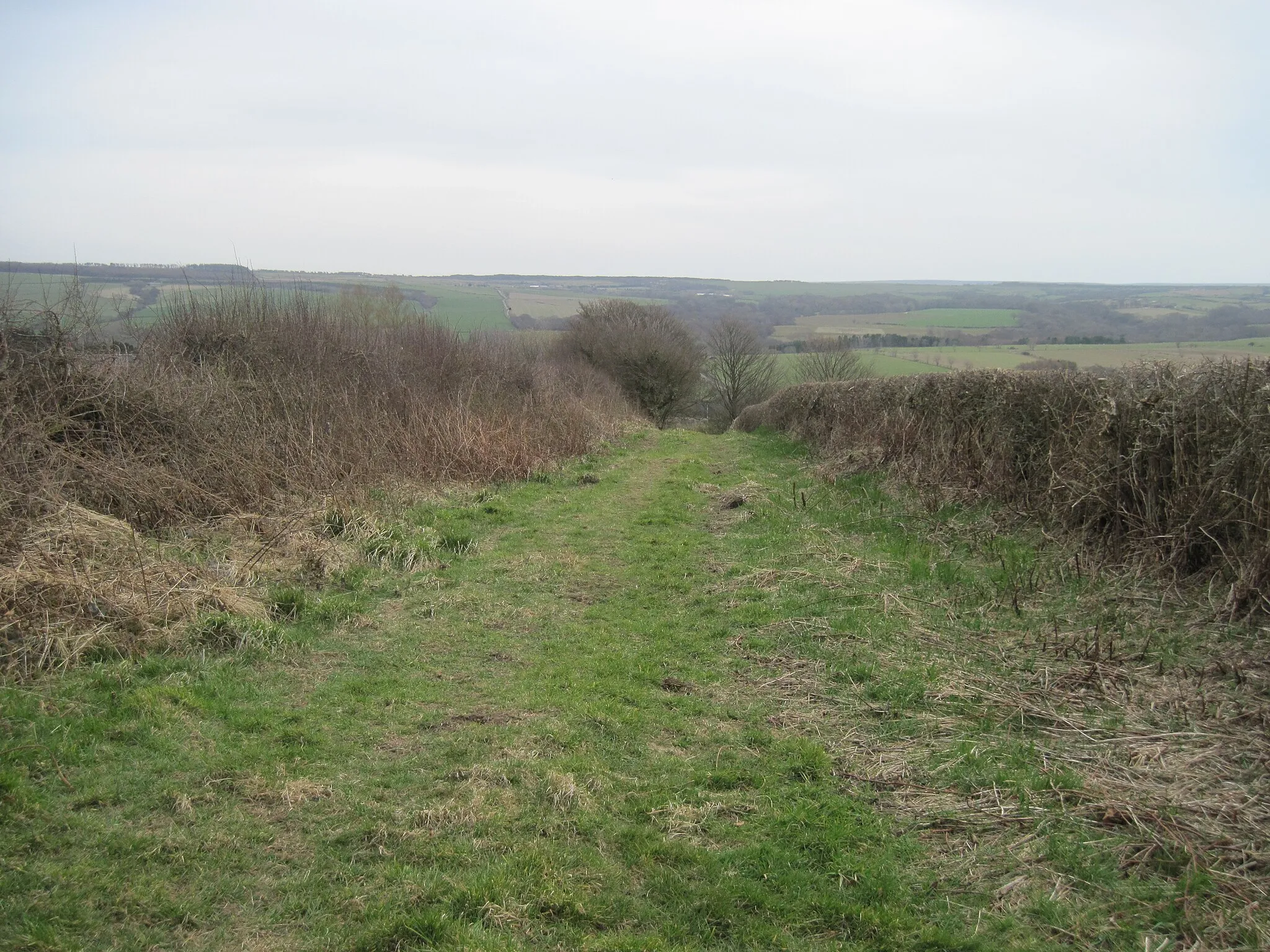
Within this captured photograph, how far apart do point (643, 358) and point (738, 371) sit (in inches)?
414

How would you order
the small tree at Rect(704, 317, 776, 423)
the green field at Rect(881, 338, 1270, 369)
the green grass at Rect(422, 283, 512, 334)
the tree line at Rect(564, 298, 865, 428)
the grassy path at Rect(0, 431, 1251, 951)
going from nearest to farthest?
the grassy path at Rect(0, 431, 1251, 951)
the green field at Rect(881, 338, 1270, 369)
the green grass at Rect(422, 283, 512, 334)
the tree line at Rect(564, 298, 865, 428)
the small tree at Rect(704, 317, 776, 423)

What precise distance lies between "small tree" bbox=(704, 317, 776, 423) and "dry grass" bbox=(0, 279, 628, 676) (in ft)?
92.1

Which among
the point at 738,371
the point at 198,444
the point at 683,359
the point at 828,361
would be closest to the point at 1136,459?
the point at 198,444

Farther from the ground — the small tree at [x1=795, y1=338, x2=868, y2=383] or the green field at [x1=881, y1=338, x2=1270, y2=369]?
the small tree at [x1=795, y1=338, x2=868, y2=383]

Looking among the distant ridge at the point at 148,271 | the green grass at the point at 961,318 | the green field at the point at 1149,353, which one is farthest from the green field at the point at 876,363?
the distant ridge at the point at 148,271

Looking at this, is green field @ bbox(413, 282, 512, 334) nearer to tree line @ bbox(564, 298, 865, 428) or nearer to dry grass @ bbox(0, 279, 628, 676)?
tree line @ bbox(564, 298, 865, 428)

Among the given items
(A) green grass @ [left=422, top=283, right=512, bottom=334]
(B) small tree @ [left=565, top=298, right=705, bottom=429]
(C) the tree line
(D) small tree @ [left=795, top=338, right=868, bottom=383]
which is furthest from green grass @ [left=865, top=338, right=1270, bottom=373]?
(B) small tree @ [left=565, top=298, right=705, bottom=429]

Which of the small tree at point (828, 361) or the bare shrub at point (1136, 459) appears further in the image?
the small tree at point (828, 361)

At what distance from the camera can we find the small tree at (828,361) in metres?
39.4

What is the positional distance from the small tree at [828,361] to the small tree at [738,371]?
2027 millimetres

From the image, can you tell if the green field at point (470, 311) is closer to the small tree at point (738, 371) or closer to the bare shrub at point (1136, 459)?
the small tree at point (738, 371)

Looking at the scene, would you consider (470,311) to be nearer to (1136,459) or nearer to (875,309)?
(1136,459)

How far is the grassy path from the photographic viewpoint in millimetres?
3141

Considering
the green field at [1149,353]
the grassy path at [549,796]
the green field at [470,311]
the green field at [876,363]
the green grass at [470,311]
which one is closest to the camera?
the grassy path at [549,796]
